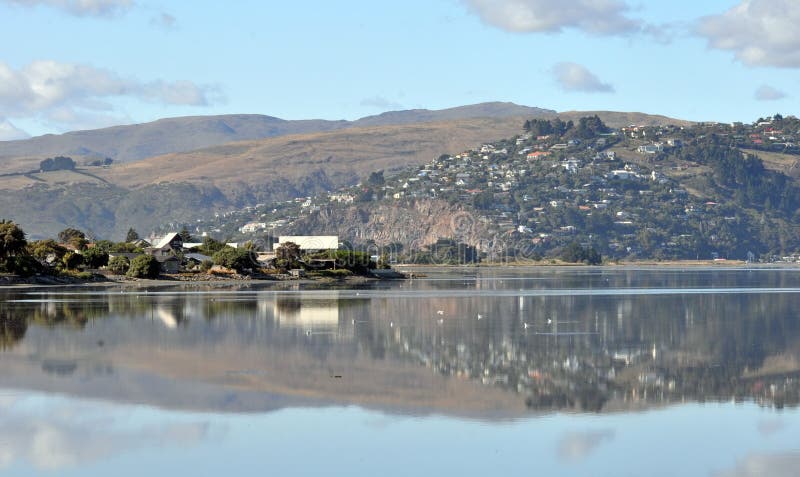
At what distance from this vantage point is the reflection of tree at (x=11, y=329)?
4550 cm

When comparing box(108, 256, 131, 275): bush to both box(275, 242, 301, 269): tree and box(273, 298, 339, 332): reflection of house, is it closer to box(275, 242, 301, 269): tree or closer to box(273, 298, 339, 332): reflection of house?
box(275, 242, 301, 269): tree

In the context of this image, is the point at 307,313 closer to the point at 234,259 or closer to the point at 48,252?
the point at 48,252

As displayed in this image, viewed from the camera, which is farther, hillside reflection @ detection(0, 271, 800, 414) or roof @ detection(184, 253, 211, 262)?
roof @ detection(184, 253, 211, 262)

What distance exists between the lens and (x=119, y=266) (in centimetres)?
11394

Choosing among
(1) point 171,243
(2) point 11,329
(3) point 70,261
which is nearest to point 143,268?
(3) point 70,261

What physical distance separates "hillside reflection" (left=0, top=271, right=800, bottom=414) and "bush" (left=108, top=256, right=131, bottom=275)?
42.4 m

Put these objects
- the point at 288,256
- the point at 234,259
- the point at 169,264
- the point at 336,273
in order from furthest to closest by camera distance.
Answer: the point at 288,256 < the point at 336,273 < the point at 234,259 < the point at 169,264

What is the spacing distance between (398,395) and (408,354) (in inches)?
391

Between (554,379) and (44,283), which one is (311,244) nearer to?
(44,283)

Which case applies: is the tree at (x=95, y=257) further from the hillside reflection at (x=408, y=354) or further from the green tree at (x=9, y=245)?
the hillside reflection at (x=408, y=354)

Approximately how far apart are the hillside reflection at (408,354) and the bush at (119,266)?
42403 millimetres

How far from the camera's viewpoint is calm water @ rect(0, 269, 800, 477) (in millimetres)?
23641

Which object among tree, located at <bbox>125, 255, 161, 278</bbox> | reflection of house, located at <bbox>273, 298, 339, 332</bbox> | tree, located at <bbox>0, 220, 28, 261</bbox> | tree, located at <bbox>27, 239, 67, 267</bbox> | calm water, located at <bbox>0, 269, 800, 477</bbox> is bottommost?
calm water, located at <bbox>0, 269, 800, 477</bbox>


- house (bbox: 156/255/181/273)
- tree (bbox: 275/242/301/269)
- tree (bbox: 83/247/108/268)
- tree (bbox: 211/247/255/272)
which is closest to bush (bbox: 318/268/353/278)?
tree (bbox: 275/242/301/269)
